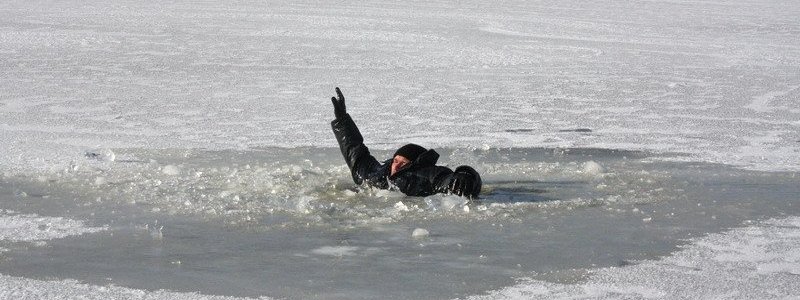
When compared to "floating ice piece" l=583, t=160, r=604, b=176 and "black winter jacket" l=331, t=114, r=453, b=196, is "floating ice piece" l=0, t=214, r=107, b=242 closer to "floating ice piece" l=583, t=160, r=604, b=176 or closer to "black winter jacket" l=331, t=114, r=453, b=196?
"black winter jacket" l=331, t=114, r=453, b=196

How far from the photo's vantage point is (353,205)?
20.7 ft

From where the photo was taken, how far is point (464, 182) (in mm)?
6320

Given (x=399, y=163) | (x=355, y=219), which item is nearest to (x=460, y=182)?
(x=399, y=163)

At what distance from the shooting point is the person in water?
→ 250 inches

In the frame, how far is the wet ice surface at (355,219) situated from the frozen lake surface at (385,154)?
0.06 feet

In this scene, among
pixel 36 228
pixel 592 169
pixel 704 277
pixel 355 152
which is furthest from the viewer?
pixel 592 169

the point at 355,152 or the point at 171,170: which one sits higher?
the point at 355,152

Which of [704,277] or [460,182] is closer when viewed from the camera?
[704,277]

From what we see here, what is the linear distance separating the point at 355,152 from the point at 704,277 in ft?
8.57

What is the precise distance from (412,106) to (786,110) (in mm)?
3563

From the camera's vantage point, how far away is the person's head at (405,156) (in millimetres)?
6512

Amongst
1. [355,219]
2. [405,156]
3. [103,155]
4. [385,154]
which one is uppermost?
[405,156]

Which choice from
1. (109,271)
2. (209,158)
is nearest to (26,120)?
(209,158)

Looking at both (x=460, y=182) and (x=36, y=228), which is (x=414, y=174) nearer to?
(x=460, y=182)
